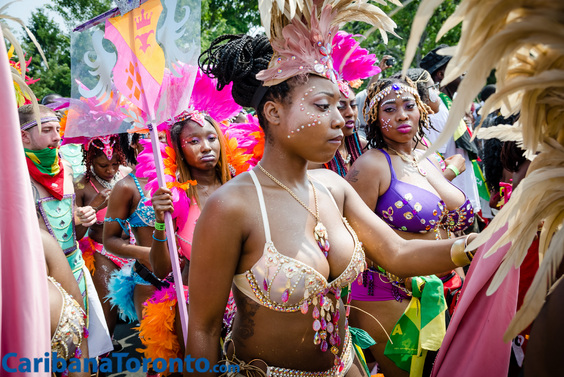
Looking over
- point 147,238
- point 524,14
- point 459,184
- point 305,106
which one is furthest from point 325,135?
point 459,184

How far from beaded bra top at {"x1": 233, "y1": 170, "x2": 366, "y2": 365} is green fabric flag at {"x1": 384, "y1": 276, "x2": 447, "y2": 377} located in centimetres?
127

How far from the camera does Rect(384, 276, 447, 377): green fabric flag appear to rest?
10.6ft

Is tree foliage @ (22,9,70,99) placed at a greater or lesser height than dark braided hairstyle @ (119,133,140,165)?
greater

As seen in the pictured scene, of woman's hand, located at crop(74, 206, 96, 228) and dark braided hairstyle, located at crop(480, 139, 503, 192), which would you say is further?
woman's hand, located at crop(74, 206, 96, 228)

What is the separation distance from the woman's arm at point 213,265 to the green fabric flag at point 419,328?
5.08 feet

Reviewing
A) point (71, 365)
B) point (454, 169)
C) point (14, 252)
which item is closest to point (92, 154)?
point (71, 365)

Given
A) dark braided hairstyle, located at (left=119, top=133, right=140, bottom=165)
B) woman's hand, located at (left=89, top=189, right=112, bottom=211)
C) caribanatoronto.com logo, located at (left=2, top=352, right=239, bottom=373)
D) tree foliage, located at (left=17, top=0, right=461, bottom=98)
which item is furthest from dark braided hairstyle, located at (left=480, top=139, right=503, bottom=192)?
tree foliage, located at (left=17, top=0, right=461, bottom=98)

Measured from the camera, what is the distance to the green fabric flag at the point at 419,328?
3.22m

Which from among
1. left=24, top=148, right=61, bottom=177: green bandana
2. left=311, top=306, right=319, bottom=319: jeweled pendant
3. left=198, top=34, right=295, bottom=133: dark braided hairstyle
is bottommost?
left=311, top=306, right=319, bottom=319: jeweled pendant

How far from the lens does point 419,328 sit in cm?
327

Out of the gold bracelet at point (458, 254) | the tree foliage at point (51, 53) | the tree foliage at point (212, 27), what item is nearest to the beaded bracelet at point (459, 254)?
the gold bracelet at point (458, 254)

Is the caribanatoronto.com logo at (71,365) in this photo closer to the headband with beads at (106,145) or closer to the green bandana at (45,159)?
the green bandana at (45,159)

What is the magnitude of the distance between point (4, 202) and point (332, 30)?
5.01ft

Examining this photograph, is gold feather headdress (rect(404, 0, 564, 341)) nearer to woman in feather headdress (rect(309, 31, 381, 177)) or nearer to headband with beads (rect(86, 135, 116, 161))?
woman in feather headdress (rect(309, 31, 381, 177))
